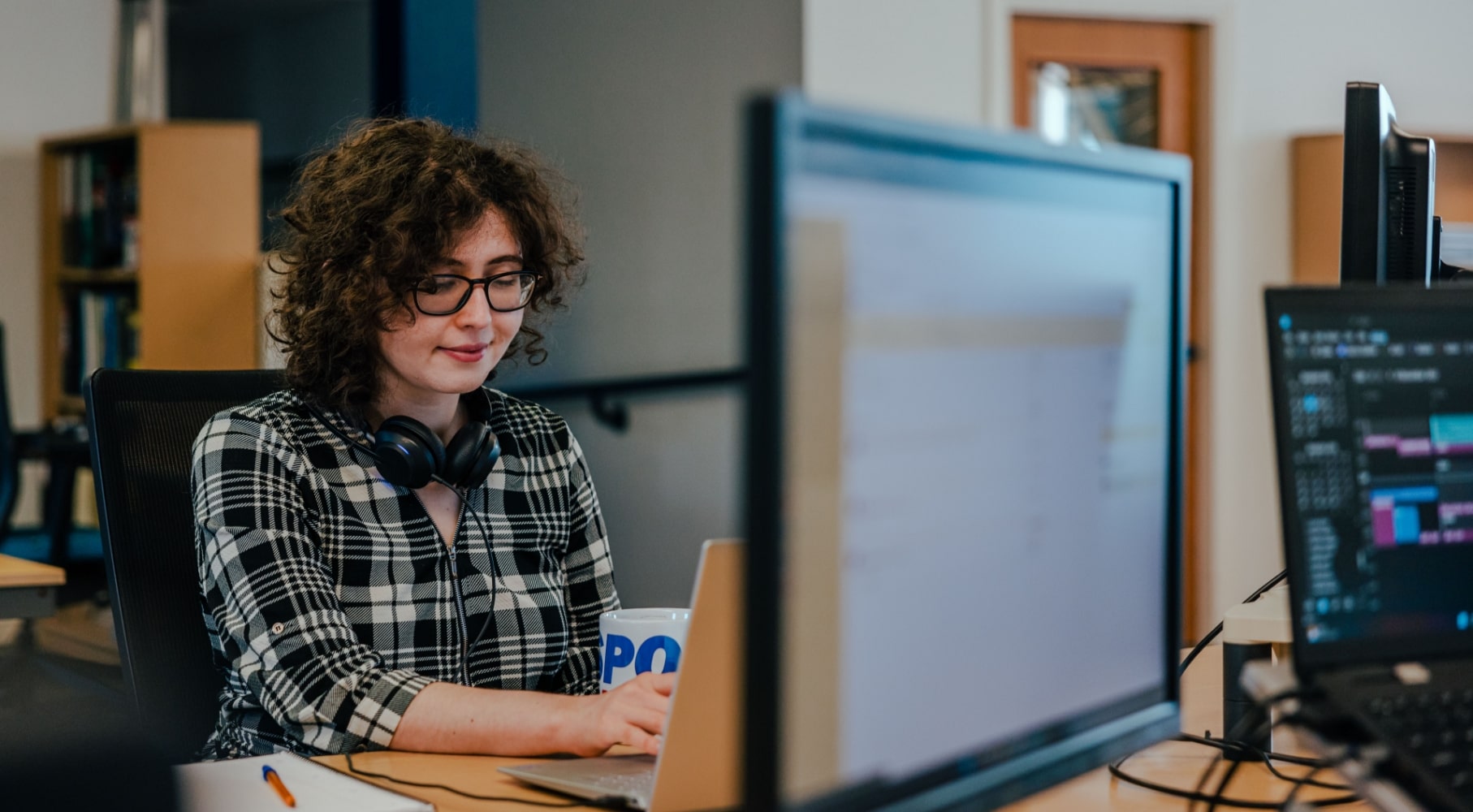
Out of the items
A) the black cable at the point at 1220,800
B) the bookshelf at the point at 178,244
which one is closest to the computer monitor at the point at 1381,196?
the black cable at the point at 1220,800

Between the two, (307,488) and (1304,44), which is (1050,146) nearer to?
(307,488)

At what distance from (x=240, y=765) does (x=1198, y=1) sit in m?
4.02

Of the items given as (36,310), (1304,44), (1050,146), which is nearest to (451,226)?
(1050,146)

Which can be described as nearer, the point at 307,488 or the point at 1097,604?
the point at 1097,604

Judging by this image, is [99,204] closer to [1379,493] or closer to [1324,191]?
[1324,191]

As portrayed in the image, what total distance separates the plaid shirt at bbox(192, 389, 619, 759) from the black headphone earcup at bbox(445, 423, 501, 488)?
0.10 feet

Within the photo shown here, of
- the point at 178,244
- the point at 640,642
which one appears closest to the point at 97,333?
the point at 178,244

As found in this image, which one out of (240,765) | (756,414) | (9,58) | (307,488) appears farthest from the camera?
(9,58)

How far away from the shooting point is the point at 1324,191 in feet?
13.9

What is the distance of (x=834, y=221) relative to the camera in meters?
0.57

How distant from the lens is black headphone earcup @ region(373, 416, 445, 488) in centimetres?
129

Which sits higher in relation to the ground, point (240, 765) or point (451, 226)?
point (451, 226)

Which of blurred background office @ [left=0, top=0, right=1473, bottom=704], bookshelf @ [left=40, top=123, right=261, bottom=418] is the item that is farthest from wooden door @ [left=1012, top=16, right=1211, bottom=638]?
bookshelf @ [left=40, top=123, right=261, bottom=418]

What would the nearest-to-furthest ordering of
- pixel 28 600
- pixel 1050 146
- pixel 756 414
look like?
pixel 756 414, pixel 1050 146, pixel 28 600
